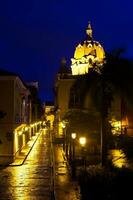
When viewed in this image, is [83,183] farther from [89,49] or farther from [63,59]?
[63,59]

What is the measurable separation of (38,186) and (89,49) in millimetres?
99743

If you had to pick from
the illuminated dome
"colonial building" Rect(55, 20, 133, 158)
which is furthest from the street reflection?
the illuminated dome

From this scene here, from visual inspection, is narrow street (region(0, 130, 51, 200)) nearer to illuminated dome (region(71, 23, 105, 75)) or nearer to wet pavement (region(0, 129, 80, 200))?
wet pavement (region(0, 129, 80, 200))

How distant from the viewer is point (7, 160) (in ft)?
168

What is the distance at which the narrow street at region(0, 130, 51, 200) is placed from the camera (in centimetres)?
2910

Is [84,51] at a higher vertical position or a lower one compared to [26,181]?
higher

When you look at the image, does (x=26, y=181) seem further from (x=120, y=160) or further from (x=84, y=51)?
(x=84, y=51)

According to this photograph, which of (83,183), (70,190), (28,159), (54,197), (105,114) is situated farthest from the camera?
(28,159)

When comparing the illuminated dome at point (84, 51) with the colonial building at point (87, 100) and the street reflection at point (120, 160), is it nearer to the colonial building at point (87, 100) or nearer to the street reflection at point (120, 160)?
the colonial building at point (87, 100)

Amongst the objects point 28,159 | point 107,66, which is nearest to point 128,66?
point 107,66

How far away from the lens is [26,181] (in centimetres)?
3569

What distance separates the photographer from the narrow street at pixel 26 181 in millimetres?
29103

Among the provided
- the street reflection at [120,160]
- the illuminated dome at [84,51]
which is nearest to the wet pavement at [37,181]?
the street reflection at [120,160]

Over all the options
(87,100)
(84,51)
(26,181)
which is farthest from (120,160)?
(84,51)
